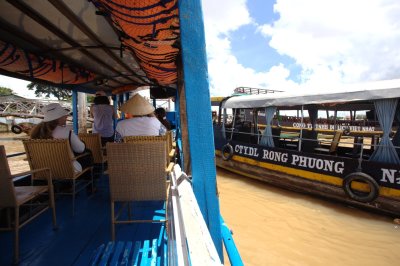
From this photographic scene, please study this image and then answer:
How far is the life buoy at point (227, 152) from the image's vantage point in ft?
26.6

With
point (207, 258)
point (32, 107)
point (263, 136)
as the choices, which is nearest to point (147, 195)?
point (207, 258)

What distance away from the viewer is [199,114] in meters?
1.87

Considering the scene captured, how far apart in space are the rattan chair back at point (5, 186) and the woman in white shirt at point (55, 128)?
3.20ft

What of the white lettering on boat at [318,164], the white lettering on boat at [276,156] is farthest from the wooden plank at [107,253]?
the white lettering on boat at [276,156]

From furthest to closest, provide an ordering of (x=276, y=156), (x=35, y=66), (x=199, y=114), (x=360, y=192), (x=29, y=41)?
1. (x=276, y=156)
2. (x=360, y=192)
3. (x=35, y=66)
4. (x=29, y=41)
5. (x=199, y=114)

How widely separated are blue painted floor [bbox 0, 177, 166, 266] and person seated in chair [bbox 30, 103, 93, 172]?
59 cm

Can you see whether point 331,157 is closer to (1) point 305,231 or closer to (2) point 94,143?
(1) point 305,231

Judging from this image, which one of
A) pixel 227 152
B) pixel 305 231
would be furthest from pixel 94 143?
pixel 227 152

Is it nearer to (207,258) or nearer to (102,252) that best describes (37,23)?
(102,252)

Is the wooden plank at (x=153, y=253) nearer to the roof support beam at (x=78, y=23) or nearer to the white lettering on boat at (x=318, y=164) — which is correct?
the roof support beam at (x=78, y=23)

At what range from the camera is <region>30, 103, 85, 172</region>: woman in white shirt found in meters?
2.93

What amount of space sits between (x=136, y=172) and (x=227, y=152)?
5.99 meters

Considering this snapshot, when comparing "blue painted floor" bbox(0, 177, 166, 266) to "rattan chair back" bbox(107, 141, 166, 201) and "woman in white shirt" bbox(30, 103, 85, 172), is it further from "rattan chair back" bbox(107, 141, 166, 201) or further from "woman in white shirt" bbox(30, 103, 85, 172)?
"woman in white shirt" bbox(30, 103, 85, 172)

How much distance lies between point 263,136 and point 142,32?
587 centimetres
